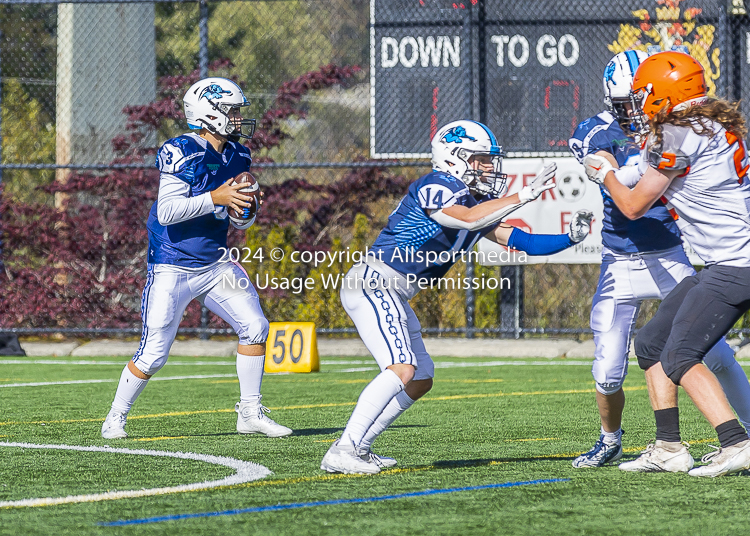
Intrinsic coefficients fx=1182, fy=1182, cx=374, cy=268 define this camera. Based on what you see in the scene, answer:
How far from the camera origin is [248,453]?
5.86m

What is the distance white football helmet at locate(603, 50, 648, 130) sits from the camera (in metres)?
5.49

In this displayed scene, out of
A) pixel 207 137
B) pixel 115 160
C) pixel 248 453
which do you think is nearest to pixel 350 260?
pixel 115 160

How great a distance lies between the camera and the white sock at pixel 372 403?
16.5ft

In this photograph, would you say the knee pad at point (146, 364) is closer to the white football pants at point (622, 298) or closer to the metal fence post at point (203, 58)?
the white football pants at point (622, 298)

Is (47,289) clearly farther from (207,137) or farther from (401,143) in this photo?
(207,137)

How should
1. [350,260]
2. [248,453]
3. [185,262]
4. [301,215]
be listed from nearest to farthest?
[248,453] < [185,262] < [350,260] < [301,215]

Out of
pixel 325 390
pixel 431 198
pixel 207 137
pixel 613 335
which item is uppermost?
pixel 207 137

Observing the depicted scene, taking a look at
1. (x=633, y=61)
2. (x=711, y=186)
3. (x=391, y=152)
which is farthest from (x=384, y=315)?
(x=391, y=152)

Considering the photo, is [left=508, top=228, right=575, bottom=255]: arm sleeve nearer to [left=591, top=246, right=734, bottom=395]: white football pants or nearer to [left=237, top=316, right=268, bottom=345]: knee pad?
[left=591, top=246, right=734, bottom=395]: white football pants

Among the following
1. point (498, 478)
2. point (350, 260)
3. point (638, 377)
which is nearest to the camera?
point (498, 478)

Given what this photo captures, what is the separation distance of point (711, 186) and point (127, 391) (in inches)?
141

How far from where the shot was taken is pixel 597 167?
5035 millimetres

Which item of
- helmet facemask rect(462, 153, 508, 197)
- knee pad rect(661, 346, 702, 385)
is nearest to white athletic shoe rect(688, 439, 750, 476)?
knee pad rect(661, 346, 702, 385)

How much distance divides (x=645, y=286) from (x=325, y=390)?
4367 mm
